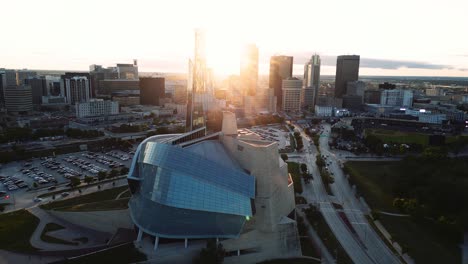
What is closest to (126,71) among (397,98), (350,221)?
(397,98)

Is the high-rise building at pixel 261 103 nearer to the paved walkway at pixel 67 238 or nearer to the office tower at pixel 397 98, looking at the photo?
the office tower at pixel 397 98

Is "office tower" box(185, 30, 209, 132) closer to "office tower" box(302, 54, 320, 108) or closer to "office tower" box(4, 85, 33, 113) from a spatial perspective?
"office tower" box(4, 85, 33, 113)

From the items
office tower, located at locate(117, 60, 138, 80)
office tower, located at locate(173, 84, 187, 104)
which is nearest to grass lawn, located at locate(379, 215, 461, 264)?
office tower, located at locate(173, 84, 187, 104)

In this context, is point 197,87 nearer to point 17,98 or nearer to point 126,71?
point 17,98

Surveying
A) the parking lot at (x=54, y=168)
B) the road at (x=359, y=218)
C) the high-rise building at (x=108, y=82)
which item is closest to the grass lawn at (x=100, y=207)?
the parking lot at (x=54, y=168)

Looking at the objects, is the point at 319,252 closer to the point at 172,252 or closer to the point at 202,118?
the point at 172,252

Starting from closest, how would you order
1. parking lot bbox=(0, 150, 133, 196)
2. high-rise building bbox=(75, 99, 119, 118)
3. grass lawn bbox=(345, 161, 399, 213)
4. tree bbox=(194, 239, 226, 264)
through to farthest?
1. tree bbox=(194, 239, 226, 264)
2. grass lawn bbox=(345, 161, 399, 213)
3. parking lot bbox=(0, 150, 133, 196)
4. high-rise building bbox=(75, 99, 119, 118)
